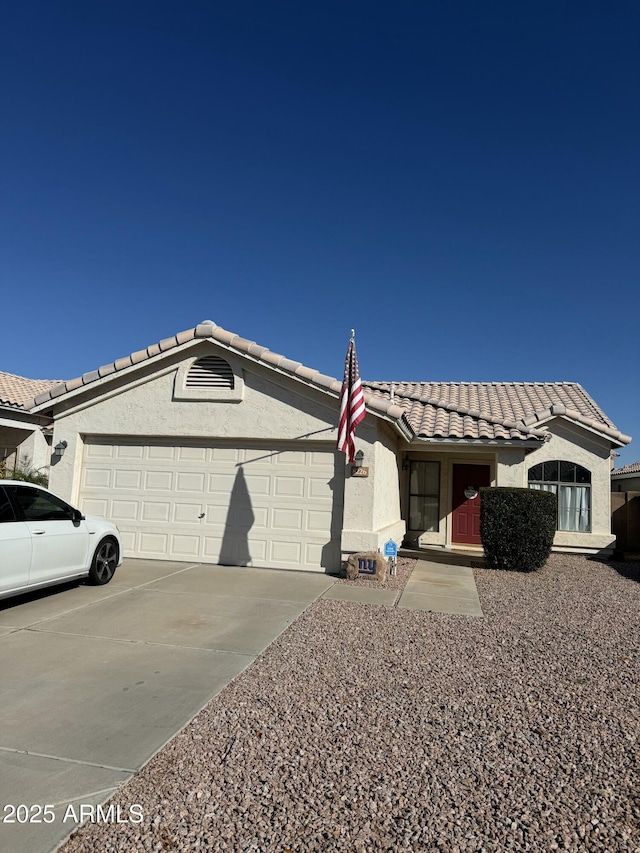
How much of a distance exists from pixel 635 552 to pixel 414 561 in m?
7.25

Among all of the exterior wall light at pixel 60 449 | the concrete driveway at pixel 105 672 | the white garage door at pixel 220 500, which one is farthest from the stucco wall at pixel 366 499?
the exterior wall light at pixel 60 449

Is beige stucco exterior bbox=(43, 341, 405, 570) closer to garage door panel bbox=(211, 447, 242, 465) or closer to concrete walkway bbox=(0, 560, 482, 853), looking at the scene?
garage door panel bbox=(211, 447, 242, 465)

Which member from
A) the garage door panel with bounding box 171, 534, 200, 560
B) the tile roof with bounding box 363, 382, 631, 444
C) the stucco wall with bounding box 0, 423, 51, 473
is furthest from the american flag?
the stucco wall with bounding box 0, 423, 51, 473

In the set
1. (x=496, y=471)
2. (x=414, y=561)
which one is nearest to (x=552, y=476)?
(x=496, y=471)

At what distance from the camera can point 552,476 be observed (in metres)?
15.0

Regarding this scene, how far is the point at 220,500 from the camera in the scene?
1048cm

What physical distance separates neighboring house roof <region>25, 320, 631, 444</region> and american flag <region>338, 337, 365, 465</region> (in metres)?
0.54

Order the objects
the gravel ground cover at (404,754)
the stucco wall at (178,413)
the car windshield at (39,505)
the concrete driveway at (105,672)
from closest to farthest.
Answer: the gravel ground cover at (404,754), the concrete driveway at (105,672), the car windshield at (39,505), the stucco wall at (178,413)

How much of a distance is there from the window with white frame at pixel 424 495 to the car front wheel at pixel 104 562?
9.06 metres

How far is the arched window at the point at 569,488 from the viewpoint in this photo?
48.4 ft

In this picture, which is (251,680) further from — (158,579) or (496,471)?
(496,471)

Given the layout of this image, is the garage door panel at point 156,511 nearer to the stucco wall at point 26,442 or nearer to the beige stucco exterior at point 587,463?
the stucco wall at point 26,442

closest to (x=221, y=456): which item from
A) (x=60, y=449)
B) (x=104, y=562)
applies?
(x=104, y=562)

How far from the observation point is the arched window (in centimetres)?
1474
